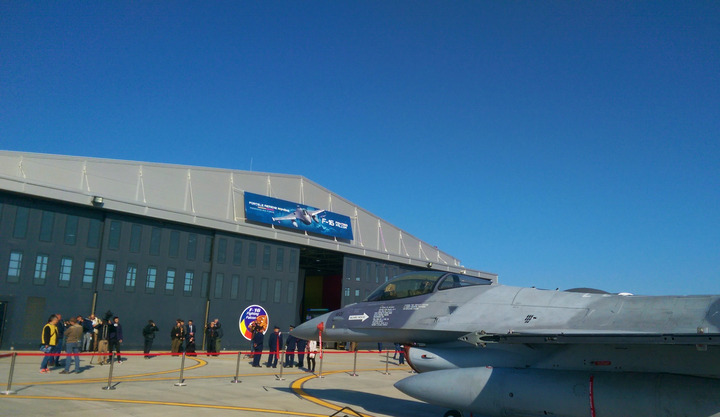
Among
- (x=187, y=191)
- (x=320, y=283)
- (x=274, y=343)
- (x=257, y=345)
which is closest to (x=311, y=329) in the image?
(x=257, y=345)

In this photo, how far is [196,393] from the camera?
13539mm

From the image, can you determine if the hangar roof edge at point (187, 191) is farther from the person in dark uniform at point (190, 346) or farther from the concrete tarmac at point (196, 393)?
the concrete tarmac at point (196, 393)

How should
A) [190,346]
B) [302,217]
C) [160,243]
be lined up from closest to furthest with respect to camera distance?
[190,346]
[160,243]
[302,217]

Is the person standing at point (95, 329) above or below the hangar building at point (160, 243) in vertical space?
below

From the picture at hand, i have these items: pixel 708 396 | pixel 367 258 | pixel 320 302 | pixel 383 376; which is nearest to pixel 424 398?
pixel 708 396

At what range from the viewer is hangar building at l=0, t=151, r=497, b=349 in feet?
78.4

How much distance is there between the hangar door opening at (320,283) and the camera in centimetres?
4198

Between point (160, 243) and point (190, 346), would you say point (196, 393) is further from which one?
point (160, 243)

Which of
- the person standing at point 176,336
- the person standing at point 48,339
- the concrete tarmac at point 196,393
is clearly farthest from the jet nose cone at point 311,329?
the person standing at point 176,336

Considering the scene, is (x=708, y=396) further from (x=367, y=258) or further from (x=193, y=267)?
(x=367, y=258)

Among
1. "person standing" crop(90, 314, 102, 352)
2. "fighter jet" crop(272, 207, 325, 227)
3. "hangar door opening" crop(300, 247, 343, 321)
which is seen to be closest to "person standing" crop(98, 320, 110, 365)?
"person standing" crop(90, 314, 102, 352)

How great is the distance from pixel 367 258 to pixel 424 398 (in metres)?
29.0

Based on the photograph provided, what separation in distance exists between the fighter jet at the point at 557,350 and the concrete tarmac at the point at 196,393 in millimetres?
2327

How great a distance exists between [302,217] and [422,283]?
23435mm
